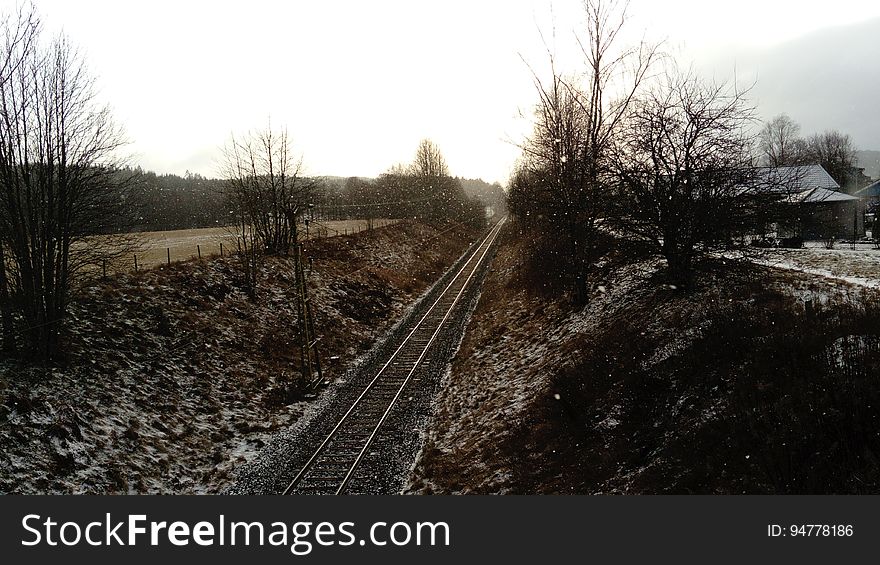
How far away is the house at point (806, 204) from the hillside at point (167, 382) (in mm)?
15531

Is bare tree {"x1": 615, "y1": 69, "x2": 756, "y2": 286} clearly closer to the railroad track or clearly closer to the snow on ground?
the snow on ground

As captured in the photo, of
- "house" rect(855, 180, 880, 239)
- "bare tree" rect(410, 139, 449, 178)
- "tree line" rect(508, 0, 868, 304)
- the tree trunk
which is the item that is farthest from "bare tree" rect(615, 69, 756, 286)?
"bare tree" rect(410, 139, 449, 178)

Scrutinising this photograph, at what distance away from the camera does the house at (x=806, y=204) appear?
12.6 meters

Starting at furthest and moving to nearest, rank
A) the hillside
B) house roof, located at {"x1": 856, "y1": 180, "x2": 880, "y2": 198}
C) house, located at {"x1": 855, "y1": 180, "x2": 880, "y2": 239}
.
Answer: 1. house roof, located at {"x1": 856, "y1": 180, "x2": 880, "y2": 198}
2. house, located at {"x1": 855, "y1": 180, "x2": 880, "y2": 239}
3. the hillside

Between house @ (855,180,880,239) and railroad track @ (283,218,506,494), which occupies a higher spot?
house @ (855,180,880,239)

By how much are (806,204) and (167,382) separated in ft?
71.5

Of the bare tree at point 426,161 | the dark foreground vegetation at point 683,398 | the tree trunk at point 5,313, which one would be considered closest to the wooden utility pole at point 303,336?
the dark foreground vegetation at point 683,398

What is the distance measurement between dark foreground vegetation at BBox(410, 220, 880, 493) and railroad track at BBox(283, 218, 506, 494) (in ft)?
5.96

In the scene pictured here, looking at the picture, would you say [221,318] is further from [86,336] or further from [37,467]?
[37,467]

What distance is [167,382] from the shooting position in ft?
50.4

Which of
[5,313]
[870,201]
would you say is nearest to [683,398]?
[5,313]

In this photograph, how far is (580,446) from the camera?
9641mm

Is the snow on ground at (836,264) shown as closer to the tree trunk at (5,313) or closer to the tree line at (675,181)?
the tree line at (675,181)

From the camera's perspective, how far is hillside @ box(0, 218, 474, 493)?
1088 cm
